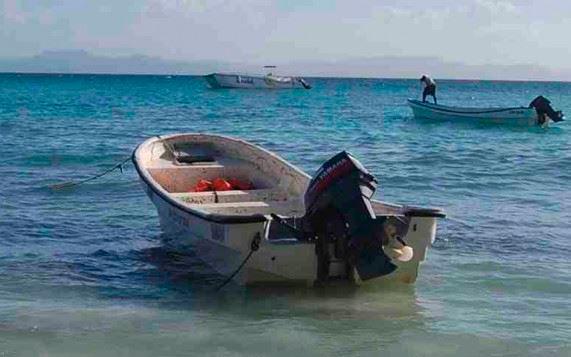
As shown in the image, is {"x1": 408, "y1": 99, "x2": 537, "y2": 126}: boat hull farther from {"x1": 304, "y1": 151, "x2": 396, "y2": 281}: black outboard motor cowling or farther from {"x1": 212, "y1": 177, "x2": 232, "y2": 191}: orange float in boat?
{"x1": 304, "y1": 151, "x2": 396, "y2": 281}: black outboard motor cowling

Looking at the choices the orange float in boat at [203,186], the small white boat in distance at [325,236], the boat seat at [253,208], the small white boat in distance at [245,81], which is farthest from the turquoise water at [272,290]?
the small white boat in distance at [245,81]

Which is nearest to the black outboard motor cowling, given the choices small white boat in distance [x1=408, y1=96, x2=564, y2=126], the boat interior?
the boat interior

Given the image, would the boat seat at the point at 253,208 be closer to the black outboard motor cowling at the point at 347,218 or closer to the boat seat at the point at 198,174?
the boat seat at the point at 198,174

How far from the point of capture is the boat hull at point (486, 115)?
1351 inches

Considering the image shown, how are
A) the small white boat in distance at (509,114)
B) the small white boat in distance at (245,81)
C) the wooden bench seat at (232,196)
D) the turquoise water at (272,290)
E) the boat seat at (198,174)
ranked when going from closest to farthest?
1. the turquoise water at (272,290)
2. the wooden bench seat at (232,196)
3. the boat seat at (198,174)
4. the small white boat in distance at (509,114)
5. the small white boat in distance at (245,81)

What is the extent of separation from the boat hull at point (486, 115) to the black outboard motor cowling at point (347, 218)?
27.3m

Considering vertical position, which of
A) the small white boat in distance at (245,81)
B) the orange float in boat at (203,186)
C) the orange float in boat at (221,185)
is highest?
the orange float in boat at (221,185)

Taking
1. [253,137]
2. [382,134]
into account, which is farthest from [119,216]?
[382,134]

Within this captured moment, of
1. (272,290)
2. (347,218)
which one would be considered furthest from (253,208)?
(347,218)

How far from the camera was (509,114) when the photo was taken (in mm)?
34562

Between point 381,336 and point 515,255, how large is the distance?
374cm

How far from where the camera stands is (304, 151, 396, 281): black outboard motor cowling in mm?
8055

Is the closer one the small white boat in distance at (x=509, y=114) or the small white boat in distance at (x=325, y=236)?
the small white boat in distance at (x=325, y=236)

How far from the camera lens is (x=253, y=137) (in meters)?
30.6
